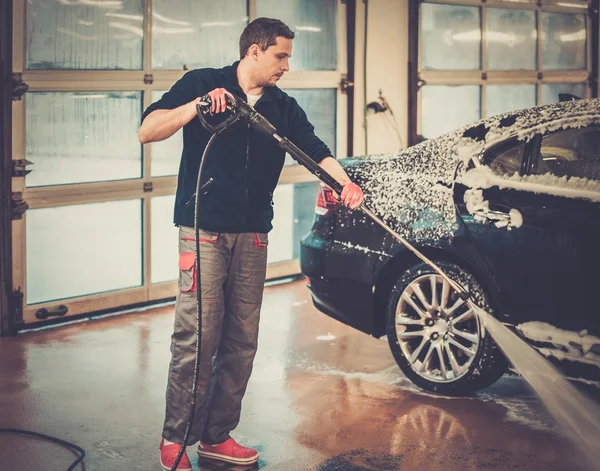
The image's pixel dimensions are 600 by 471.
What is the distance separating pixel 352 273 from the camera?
254 inches

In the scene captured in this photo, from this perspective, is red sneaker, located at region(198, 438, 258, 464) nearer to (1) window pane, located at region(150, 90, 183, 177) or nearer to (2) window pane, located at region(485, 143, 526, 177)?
(2) window pane, located at region(485, 143, 526, 177)

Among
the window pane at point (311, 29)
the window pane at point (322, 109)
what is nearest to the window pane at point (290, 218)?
the window pane at point (322, 109)

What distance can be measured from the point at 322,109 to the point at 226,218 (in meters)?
5.25

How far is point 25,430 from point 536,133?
3145 mm

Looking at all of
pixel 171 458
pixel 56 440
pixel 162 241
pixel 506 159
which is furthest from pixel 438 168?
pixel 162 241

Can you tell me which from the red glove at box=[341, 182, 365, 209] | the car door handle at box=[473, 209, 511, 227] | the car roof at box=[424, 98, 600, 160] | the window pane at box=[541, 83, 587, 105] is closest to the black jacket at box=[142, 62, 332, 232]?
the red glove at box=[341, 182, 365, 209]

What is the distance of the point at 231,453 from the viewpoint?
4996 millimetres

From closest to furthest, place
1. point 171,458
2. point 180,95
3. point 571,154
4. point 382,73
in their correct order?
point 180,95 → point 171,458 → point 571,154 → point 382,73

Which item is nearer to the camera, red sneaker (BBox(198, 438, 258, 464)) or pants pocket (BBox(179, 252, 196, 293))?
pants pocket (BBox(179, 252, 196, 293))

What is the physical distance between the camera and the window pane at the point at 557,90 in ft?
39.8

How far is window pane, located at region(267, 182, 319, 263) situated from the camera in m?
9.55

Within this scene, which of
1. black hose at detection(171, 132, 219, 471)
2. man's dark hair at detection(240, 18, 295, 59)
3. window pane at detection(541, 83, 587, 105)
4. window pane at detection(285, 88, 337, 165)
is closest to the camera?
black hose at detection(171, 132, 219, 471)

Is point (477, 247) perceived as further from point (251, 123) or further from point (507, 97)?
point (507, 97)

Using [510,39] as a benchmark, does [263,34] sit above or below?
below
